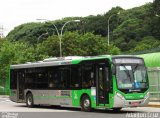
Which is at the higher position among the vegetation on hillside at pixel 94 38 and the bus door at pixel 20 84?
the vegetation on hillside at pixel 94 38

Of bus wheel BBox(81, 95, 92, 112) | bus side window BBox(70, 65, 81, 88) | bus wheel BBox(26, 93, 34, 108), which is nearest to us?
bus wheel BBox(81, 95, 92, 112)

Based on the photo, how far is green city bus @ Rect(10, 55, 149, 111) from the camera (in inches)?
920

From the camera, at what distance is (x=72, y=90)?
2638 cm

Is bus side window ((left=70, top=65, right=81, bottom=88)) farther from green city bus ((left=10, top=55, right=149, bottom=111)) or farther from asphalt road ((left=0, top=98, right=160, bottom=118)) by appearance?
asphalt road ((left=0, top=98, right=160, bottom=118))

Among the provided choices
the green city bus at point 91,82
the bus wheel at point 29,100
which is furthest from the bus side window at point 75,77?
the bus wheel at point 29,100

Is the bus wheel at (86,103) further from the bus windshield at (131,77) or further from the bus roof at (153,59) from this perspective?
the bus roof at (153,59)

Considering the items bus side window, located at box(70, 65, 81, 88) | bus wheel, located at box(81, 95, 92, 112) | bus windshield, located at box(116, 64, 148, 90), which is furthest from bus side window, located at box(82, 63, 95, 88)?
bus windshield, located at box(116, 64, 148, 90)

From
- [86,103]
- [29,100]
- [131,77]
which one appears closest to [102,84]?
[131,77]

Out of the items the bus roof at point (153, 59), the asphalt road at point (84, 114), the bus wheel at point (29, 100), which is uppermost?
the bus roof at point (153, 59)

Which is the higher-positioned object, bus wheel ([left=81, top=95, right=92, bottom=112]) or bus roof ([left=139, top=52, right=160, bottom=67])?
bus roof ([left=139, top=52, right=160, bottom=67])

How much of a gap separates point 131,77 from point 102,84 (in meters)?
1.58

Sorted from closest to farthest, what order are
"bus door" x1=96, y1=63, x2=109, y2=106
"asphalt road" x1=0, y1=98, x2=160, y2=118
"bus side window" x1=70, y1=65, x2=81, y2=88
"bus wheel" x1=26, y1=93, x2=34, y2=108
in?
"asphalt road" x1=0, y1=98, x2=160, y2=118, "bus door" x1=96, y1=63, x2=109, y2=106, "bus side window" x1=70, y1=65, x2=81, y2=88, "bus wheel" x1=26, y1=93, x2=34, y2=108

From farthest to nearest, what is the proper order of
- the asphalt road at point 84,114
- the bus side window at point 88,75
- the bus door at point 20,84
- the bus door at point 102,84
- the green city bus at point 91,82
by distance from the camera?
the bus door at point 20,84 → the bus side window at point 88,75 → the bus door at point 102,84 → the green city bus at point 91,82 → the asphalt road at point 84,114

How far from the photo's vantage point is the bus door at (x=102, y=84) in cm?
2381
